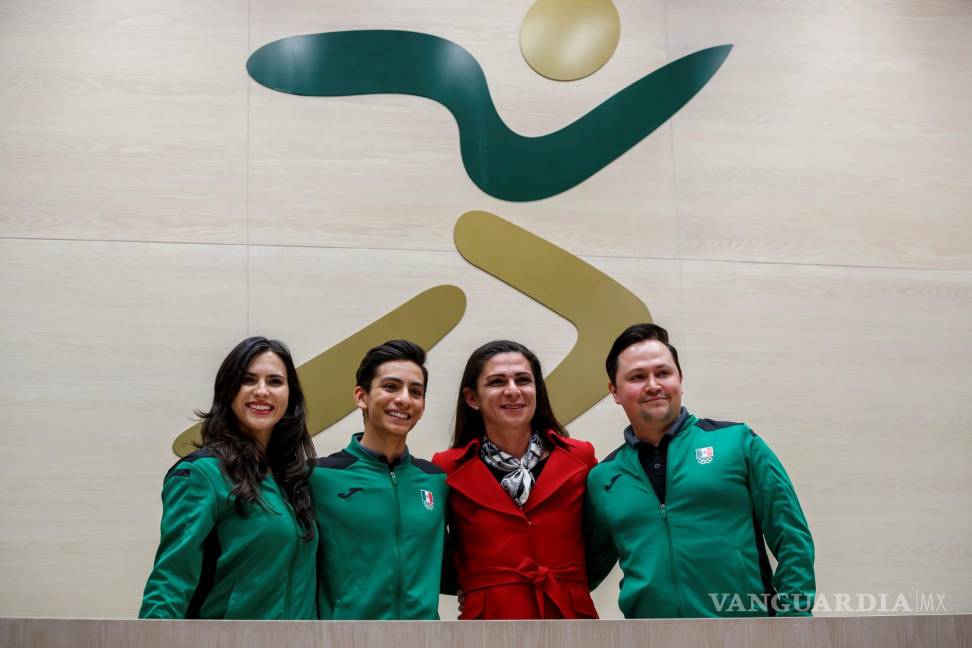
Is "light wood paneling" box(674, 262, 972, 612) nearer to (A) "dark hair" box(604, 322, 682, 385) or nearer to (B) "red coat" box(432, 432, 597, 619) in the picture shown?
(A) "dark hair" box(604, 322, 682, 385)

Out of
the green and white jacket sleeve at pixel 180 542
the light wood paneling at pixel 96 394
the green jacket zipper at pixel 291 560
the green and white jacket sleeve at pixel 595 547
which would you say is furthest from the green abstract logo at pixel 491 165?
the green and white jacket sleeve at pixel 180 542

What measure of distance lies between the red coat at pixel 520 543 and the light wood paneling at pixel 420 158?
4.52ft

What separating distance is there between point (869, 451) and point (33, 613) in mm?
3049

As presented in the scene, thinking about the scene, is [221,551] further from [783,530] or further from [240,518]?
[783,530]

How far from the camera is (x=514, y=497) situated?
8.23 ft

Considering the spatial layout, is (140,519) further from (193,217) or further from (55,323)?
(193,217)

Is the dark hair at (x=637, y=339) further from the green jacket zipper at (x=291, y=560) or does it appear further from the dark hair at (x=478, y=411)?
the green jacket zipper at (x=291, y=560)

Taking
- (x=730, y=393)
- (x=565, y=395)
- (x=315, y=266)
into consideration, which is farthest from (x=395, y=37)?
(x=730, y=393)

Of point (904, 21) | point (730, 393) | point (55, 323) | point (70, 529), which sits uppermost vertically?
point (904, 21)

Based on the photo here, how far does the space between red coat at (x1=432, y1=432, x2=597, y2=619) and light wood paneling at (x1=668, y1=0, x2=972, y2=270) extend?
1656 mm

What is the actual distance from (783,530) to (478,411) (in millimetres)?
845

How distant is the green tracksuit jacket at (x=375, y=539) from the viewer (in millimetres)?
2305

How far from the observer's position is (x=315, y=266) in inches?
143

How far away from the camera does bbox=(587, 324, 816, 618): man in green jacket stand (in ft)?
7.61
